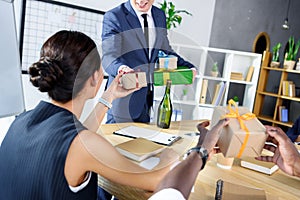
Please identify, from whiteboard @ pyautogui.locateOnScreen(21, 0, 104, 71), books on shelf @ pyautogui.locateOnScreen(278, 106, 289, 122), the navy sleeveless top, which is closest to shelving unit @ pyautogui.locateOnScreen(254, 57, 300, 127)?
books on shelf @ pyautogui.locateOnScreen(278, 106, 289, 122)

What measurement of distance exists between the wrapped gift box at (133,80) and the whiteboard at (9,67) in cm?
114

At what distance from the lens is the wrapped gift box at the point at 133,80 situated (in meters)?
1.06

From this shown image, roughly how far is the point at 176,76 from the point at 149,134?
380 millimetres

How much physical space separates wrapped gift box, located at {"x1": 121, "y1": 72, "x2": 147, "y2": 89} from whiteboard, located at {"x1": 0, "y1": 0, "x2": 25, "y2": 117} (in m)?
1.14

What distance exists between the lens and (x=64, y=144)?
0.80 metres

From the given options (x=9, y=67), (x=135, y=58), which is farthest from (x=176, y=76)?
(x=9, y=67)

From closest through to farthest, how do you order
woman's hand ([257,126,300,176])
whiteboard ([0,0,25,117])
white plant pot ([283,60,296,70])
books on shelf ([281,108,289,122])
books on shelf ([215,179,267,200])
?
books on shelf ([215,179,267,200]) < woman's hand ([257,126,300,176]) < whiteboard ([0,0,25,117]) < white plant pot ([283,60,296,70]) < books on shelf ([281,108,289,122])

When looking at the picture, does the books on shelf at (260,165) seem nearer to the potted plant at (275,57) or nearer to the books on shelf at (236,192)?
the books on shelf at (236,192)

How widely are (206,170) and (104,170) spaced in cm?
49

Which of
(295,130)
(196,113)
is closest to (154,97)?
(196,113)

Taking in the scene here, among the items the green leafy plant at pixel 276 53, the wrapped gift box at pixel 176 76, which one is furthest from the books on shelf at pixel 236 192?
the green leafy plant at pixel 276 53

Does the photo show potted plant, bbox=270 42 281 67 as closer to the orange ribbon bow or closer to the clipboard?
the clipboard

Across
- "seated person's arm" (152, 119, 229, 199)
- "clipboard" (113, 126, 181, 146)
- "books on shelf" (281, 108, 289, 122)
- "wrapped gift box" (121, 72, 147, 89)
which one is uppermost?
"wrapped gift box" (121, 72, 147, 89)

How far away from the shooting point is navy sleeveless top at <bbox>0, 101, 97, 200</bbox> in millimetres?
808
